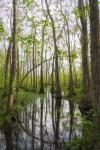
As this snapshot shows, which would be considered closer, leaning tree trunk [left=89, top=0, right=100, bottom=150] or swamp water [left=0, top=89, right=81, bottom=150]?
leaning tree trunk [left=89, top=0, right=100, bottom=150]

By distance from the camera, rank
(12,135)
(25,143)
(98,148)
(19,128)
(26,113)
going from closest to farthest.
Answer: (98,148) < (25,143) < (12,135) < (19,128) < (26,113)

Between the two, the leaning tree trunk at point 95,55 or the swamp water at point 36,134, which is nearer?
the leaning tree trunk at point 95,55

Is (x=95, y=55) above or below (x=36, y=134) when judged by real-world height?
above

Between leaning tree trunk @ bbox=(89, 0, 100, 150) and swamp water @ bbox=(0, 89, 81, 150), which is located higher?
leaning tree trunk @ bbox=(89, 0, 100, 150)

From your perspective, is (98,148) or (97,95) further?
(97,95)

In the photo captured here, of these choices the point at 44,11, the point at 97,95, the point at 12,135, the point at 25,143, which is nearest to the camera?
the point at 97,95

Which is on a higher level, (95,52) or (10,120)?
(95,52)

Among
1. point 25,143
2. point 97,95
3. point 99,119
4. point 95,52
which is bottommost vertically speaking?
point 25,143

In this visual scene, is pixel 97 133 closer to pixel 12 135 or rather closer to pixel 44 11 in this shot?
pixel 12 135

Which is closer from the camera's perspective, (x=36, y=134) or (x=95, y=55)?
(x=95, y=55)

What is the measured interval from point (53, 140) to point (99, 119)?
9.76ft

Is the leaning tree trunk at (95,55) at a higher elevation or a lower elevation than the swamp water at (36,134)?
higher

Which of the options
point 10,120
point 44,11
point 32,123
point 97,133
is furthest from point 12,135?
point 44,11

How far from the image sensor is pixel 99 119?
8.41 meters
